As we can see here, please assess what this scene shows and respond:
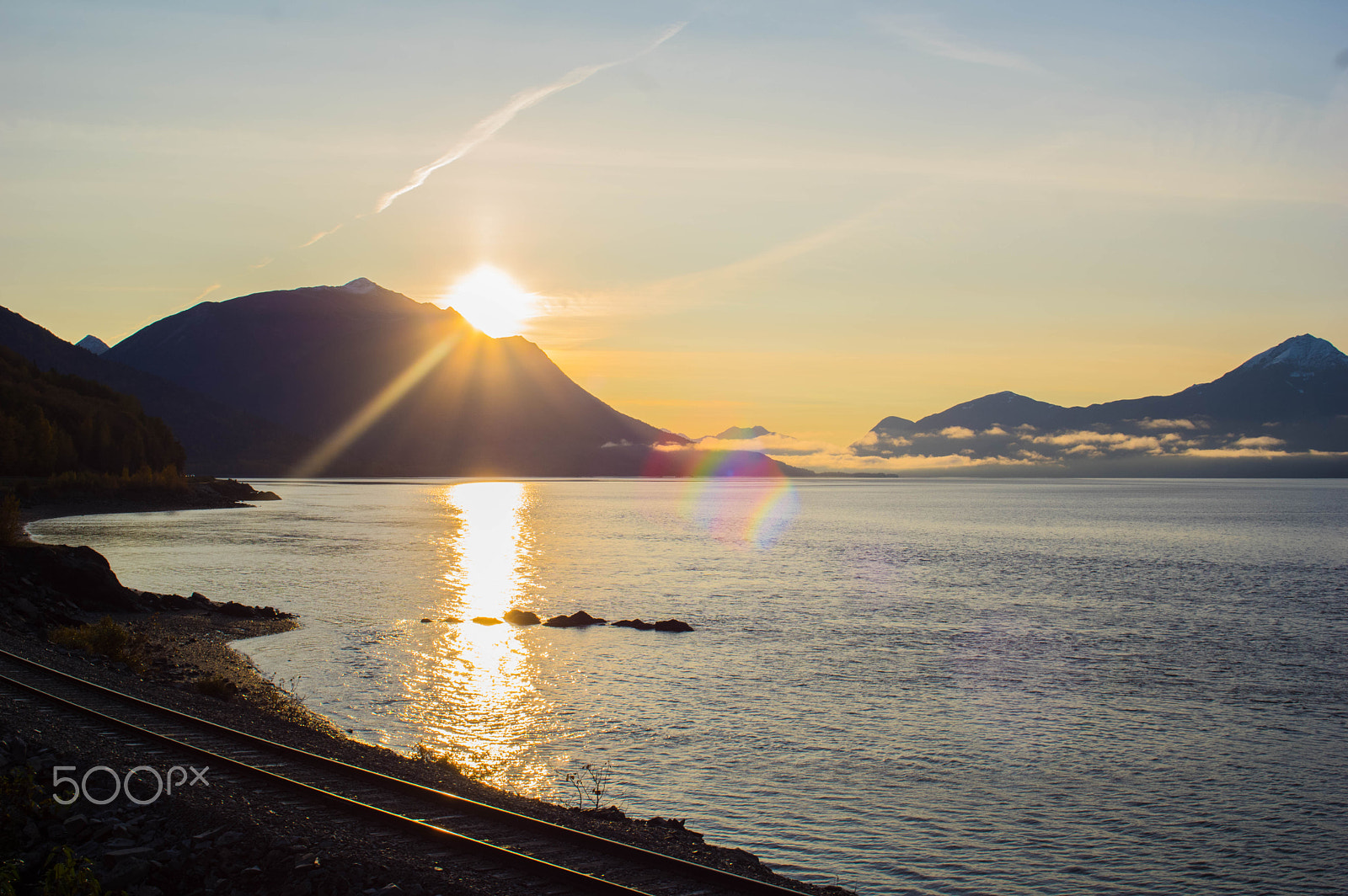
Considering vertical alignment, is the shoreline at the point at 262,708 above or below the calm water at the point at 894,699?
above

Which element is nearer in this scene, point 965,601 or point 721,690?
point 721,690

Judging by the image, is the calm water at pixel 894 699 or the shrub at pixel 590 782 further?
the shrub at pixel 590 782

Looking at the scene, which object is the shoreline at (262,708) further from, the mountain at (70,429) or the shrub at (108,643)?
the mountain at (70,429)

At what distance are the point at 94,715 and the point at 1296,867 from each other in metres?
22.1

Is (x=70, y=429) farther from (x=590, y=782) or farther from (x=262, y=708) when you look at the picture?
(x=590, y=782)

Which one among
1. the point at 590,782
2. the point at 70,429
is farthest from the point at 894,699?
the point at 70,429

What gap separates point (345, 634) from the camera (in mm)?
37469

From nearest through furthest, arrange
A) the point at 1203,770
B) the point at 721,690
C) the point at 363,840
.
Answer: the point at 363,840 → the point at 1203,770 → the point at 721,690

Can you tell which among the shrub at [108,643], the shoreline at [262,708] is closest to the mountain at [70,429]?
the shoreline at [262,708]

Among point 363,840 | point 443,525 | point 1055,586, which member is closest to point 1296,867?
point 363,840

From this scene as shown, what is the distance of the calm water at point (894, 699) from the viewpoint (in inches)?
646

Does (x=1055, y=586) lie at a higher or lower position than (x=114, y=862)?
lower

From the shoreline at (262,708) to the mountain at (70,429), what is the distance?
101m

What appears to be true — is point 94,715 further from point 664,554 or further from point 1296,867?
point 664,554
